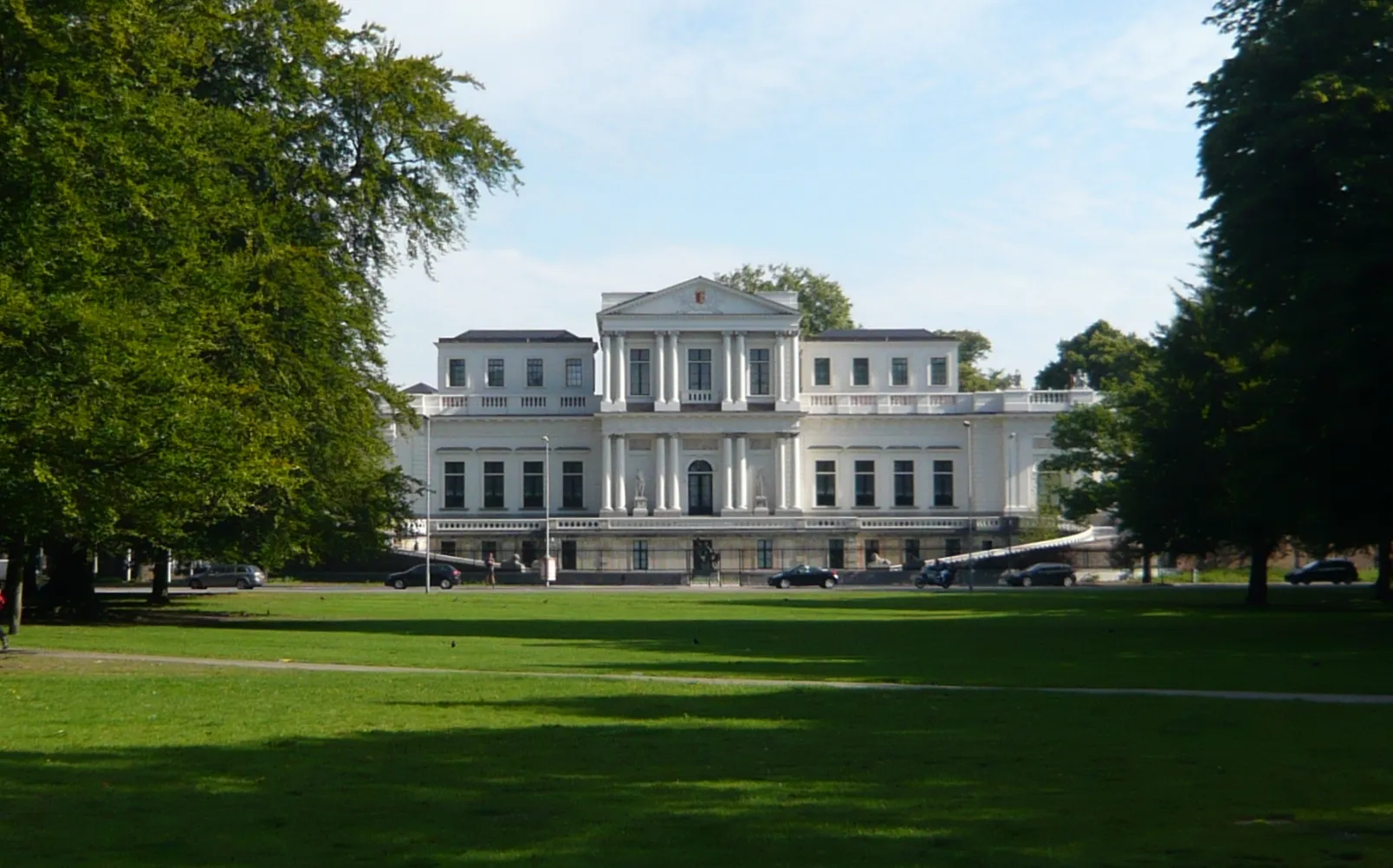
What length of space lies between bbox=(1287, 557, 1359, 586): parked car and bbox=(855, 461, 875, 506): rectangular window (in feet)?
107

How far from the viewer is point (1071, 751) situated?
48.1 feet

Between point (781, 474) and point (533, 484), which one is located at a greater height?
point (781, 474)

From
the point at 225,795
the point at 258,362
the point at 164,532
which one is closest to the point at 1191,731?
the point at 225,795

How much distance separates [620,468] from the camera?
103125 mm

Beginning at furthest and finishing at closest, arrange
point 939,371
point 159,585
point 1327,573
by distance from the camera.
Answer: point 939,371 < point 1327,573 < point 159,585

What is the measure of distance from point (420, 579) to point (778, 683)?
58324 mm

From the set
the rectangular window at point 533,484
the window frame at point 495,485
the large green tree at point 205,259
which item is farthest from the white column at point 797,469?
the large green tree at point 205,259

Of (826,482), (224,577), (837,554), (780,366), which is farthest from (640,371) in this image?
(224,577)

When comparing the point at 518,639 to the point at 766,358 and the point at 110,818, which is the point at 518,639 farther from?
the point at 766,358

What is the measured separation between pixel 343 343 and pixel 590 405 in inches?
2589

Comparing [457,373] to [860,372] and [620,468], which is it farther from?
[860,372]

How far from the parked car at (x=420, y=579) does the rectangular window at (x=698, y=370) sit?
29042 mm

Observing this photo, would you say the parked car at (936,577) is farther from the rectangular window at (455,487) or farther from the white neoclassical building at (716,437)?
the rectangular window at (455,487)

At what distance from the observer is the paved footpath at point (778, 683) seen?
20172mm
